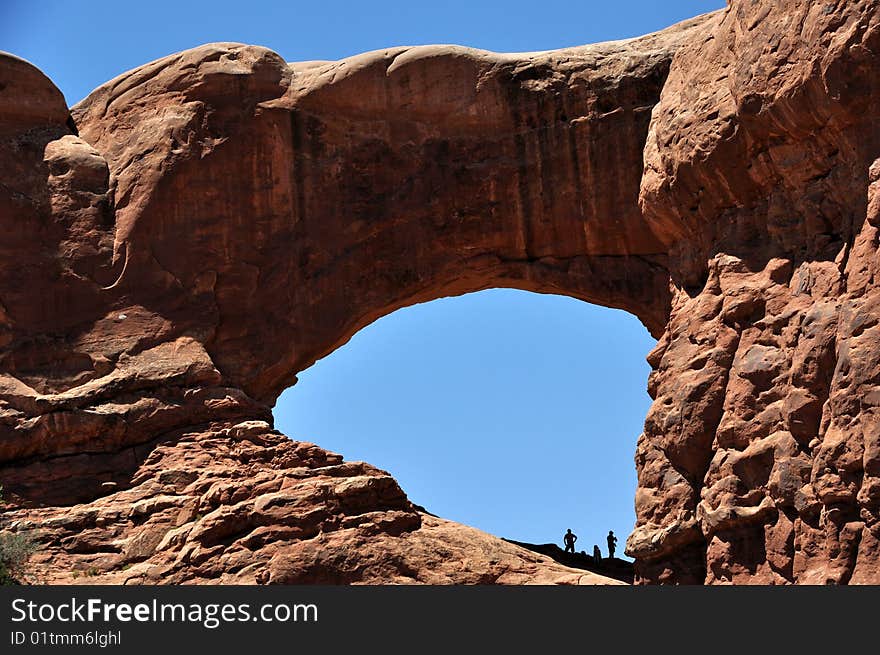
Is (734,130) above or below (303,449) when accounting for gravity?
above

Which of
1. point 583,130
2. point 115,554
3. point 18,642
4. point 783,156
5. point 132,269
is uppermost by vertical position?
point 583,130

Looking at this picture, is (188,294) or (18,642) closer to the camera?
(18,642)

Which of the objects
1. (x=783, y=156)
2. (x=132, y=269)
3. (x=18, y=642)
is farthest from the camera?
(x=132, y=269)

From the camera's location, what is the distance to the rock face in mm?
28141

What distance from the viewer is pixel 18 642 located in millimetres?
22641

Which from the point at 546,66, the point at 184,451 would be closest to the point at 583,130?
A: the point at 546,66

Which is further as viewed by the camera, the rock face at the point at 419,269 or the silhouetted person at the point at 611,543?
the silhouetted person at the point at 611,543

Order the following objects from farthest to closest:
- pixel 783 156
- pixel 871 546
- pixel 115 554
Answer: pixel 115 554
pixel 783 156
pixel 871 546

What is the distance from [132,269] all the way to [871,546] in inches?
695

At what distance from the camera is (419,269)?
1523 inches

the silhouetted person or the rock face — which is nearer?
the rock face

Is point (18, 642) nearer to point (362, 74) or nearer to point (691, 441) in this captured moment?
point (691, 441)

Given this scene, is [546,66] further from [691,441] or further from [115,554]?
[115,554]

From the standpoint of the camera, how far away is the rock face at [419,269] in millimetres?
28141
